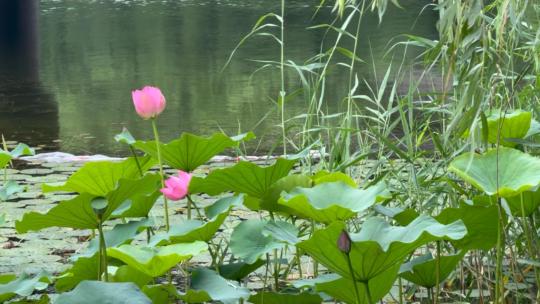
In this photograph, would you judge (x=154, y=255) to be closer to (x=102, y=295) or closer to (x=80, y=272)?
(x=102, y=295)

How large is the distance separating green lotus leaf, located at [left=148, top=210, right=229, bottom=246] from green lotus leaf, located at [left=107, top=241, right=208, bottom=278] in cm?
12

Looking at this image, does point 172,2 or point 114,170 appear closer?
point 114,170

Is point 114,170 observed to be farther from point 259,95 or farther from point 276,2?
point 276,2

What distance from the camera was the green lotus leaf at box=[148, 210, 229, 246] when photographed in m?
1.87

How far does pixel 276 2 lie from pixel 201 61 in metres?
9.23

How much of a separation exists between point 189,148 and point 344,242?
691 mm

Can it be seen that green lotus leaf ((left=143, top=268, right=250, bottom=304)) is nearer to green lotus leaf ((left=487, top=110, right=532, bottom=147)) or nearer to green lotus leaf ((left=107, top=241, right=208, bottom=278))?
green lotus leaf ((left=107, top=241, right=208, bottom=278))

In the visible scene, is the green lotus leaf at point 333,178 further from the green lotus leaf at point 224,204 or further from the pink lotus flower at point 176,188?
the pink lotus flower at point 176,188

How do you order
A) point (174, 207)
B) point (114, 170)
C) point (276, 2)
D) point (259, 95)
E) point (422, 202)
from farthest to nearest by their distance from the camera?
1. point (276, 2)
2. point (259, 95)
3. point (174, 207)
4. point (422, 202)
5. point (114, 170)

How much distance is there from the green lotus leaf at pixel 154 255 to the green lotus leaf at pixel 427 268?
17.8 inches

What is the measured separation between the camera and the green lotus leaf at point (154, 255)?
1.66m

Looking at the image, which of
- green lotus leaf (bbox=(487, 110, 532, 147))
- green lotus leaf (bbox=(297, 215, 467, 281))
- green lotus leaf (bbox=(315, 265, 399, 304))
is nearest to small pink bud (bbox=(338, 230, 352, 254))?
green lotus leaf (bbox=(297, 215, 467, 281))

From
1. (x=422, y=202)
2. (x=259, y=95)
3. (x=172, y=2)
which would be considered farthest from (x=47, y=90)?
(x=172, y=2)

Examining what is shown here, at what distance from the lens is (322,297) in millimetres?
1984
